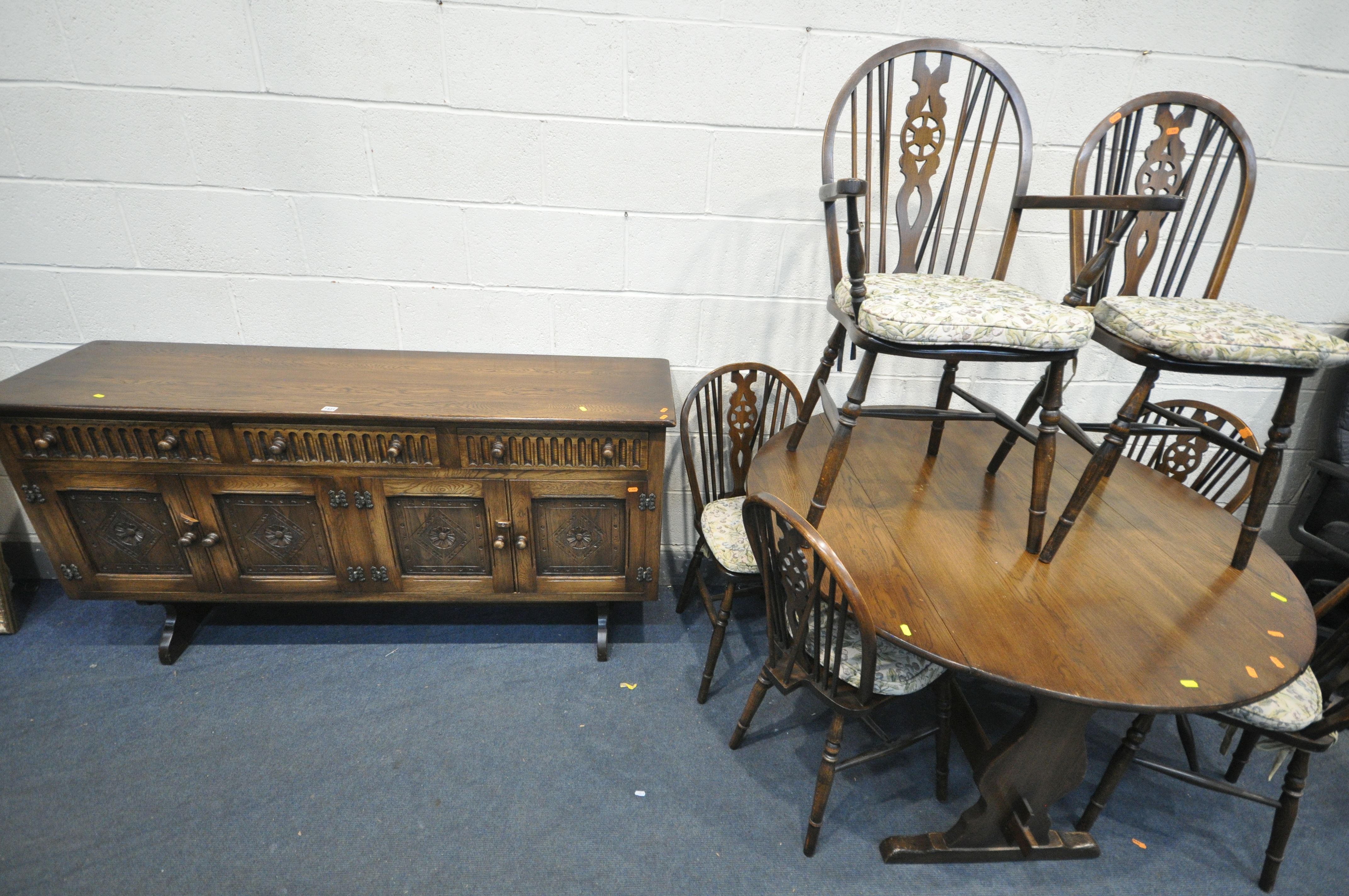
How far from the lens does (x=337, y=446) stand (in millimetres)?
1548

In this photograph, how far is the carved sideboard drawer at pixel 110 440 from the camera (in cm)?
148

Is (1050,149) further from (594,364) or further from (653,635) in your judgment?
(653,635)

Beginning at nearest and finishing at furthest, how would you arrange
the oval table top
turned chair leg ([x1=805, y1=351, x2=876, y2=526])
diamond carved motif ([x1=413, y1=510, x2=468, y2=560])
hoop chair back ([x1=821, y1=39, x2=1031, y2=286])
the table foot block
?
the oval table top
turned chair leg ([x1=805, y1=351, x2=876, y2=526])
the table foot block
hoop chair back ([x1=821, y1=39, x2=1031, y2=286])
diamond carved motif ([x1=413, y1=510, x2=468, y2=560])

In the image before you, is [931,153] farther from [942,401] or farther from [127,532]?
[127,532]

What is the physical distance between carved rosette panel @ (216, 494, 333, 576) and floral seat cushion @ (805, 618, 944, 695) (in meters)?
1.32

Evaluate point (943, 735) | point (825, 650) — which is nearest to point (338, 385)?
point (825, 650)

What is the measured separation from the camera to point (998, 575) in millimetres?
1213

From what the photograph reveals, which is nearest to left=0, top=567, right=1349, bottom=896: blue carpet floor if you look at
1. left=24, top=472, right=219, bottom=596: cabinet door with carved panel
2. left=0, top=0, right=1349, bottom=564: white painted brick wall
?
left=24, top=472, right=219, bottom=596: cabinet door with carved panel

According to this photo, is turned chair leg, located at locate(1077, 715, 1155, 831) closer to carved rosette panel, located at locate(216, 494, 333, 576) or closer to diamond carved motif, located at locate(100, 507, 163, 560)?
carved rosette panel, located at locate(216, 494, 333, 576)

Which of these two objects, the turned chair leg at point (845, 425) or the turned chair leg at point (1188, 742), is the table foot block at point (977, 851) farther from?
the turned chair leg at point (845, 425)

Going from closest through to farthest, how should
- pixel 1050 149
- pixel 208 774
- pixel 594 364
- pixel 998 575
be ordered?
pixel 998 575
pixel 208 774
pixel 1050 149
pixel 594 364

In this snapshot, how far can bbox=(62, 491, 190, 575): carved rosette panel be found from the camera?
1.59 meters

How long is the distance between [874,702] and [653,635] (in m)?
0.83

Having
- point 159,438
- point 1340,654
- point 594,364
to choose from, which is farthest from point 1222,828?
point 159,438
